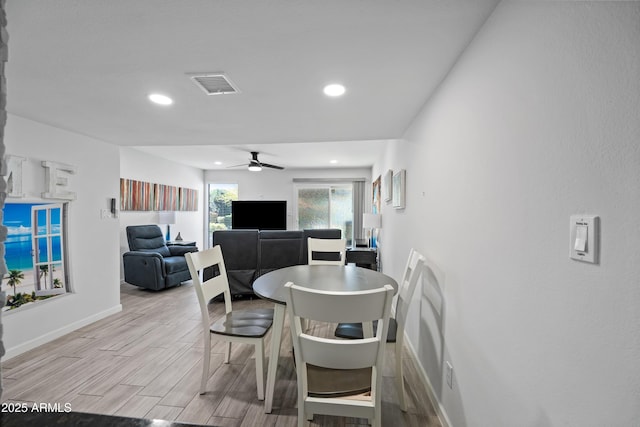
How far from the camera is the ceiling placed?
50.4 inches

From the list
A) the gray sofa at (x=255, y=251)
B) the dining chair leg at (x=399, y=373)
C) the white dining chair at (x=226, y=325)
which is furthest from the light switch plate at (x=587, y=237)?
the gray sofa at (x=255, y=251)

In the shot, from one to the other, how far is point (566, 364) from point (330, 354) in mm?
814

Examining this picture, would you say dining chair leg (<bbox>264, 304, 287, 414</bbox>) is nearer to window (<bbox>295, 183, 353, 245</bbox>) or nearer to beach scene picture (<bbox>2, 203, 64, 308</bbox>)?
beach scene picture (<bbox>2, 203, 64, 308</bbox>)

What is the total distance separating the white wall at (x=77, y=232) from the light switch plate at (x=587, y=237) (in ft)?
12.9

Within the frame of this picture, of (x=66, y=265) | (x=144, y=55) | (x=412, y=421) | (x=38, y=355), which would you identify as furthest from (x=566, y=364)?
(x=66, y=265)

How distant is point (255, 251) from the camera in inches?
172

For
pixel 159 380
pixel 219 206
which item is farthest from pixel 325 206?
pixel 159 380

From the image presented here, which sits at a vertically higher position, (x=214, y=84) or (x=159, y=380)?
(x=214, y=84)

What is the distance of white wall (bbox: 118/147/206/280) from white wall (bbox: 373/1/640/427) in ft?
18.4

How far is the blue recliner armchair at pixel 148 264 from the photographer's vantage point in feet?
15.2

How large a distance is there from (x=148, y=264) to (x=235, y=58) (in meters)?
4.10

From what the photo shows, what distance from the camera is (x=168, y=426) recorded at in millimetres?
699

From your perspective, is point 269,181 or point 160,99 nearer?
point 160,99

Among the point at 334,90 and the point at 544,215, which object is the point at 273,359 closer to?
the point at 544,215
